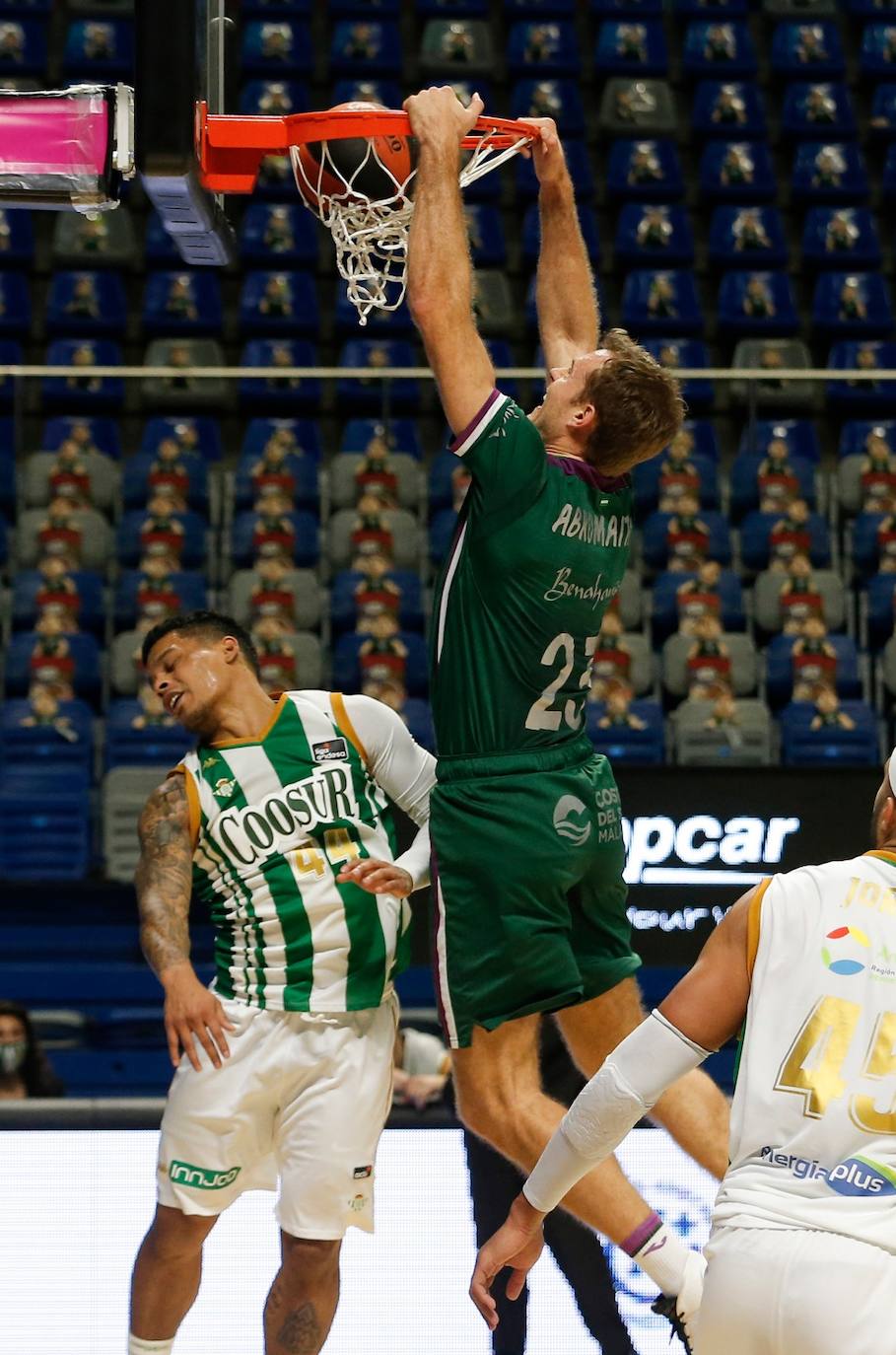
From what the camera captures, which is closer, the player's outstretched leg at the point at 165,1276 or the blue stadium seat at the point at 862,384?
the player's outstretched leg at the point at 165,1276

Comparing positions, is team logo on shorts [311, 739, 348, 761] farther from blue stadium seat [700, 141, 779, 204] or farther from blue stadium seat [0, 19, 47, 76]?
blue stadium seat [0, 19, 47, 76]

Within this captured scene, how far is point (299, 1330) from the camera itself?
15.7 feet

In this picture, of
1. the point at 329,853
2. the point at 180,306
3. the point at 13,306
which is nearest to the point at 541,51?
the point at 180,306

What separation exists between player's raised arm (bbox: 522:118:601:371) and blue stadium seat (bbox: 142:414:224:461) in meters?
9.41

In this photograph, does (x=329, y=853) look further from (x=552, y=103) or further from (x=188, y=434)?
(x=552, y=103)

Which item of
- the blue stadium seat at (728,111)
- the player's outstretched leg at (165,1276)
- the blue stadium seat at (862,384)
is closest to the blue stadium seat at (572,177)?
the blue stadium seat at (728,111)

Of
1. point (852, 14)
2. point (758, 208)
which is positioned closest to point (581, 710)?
point (758, 208)

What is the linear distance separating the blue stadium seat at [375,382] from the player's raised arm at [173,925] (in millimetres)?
10351

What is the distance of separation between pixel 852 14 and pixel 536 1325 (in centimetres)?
1632

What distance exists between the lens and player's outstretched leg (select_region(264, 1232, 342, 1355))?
479cm

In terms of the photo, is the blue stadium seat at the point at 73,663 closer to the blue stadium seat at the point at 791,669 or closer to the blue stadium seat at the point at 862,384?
the blue stadium seat at the point at 791,669

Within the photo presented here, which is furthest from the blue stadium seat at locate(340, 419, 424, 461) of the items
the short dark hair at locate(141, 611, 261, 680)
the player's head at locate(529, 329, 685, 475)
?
the player's head at locate(529, 329, 685, 475)

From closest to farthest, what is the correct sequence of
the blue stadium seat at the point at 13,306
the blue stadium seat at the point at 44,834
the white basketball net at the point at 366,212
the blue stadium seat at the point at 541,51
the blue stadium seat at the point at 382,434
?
the white basketball net at the point at 366,212, the blue stadium seat at the point at 44,834, the blue stadium seat at the point at 382,434, the blue stadium seat at the point at 13,306, the blue stadium seat at the point at 541,51

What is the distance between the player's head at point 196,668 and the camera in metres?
5.10
